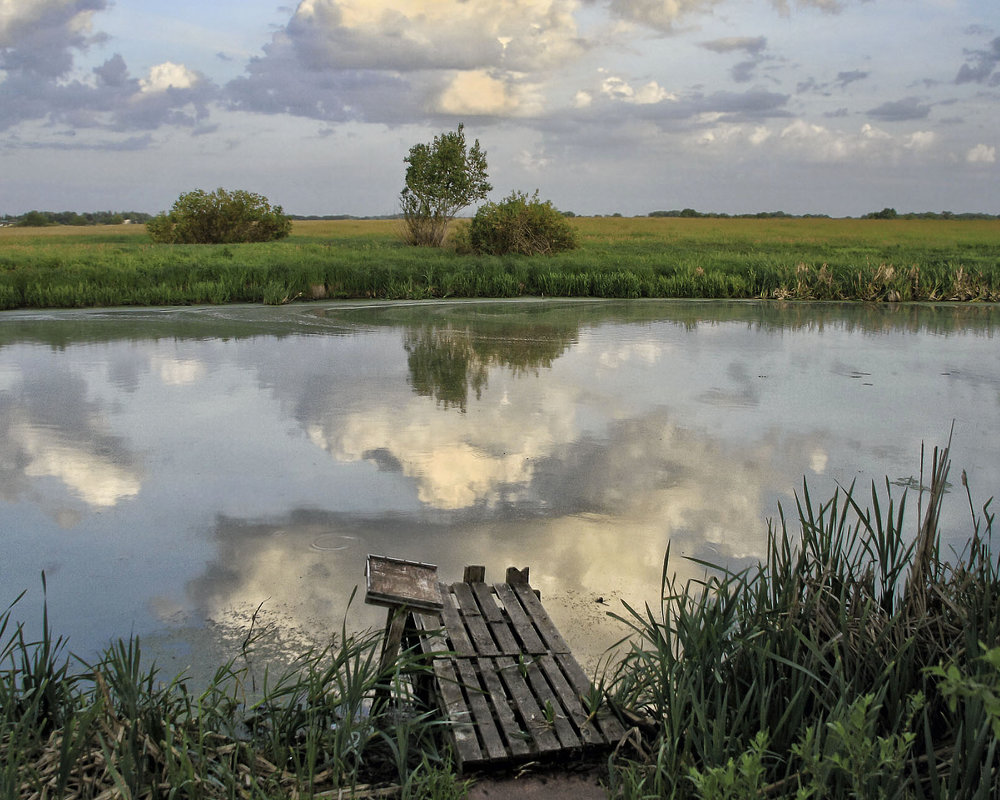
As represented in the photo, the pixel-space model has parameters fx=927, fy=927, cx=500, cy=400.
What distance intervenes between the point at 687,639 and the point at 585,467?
273 cm

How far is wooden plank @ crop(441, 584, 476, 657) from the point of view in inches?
116

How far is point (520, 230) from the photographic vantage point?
22656mm

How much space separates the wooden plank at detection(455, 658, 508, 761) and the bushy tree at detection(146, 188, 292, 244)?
30706 millimetres

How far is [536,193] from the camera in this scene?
77.3 ft

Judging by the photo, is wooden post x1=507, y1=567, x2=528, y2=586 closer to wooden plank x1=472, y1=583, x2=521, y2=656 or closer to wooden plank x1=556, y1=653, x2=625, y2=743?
wooden plank x1=472, y1=583, x2=521, y2=656

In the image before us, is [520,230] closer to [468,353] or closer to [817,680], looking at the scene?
[468,353]

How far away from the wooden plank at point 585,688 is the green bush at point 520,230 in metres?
20.0

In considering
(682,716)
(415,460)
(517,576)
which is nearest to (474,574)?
(517,576)

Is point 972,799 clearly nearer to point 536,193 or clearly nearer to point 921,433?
point 921,433

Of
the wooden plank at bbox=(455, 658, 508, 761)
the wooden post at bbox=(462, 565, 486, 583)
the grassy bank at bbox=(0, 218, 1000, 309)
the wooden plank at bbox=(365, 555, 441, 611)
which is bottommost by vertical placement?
the wooden plank at bbox=(455, 658, 508, 761)

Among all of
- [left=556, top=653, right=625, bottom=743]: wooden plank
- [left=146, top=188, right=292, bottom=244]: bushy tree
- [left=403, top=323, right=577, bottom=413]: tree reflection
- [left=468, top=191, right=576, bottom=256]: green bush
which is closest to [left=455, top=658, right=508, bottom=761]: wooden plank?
[left=556, top=653, right=625, bottom=743]: wooden plank

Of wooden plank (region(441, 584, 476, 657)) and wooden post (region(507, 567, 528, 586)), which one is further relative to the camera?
wooden post (region(507, 567, 528, 586))

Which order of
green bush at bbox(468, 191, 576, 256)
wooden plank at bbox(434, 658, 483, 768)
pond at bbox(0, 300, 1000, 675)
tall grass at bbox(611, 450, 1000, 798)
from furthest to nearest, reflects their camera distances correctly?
green bush at bbox(468, 191, 576, 256) → pond at bbox(0, 300, 1000, 675) → wooden plank at bbox(434, 658, 483, 768) → tall grass at bbox(611, 450, 1000, 798)

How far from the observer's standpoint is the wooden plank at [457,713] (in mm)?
2421
